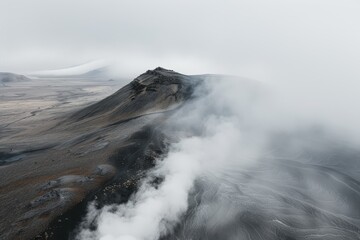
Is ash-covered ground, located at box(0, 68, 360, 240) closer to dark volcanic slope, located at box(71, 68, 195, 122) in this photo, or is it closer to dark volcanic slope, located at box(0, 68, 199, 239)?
dark volcanic slope, located at box(0, 68, 199, 239)

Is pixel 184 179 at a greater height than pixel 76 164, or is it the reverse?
pixel 184 179

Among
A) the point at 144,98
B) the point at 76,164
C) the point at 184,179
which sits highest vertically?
the point at 144,98

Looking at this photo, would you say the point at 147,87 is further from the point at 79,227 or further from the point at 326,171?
the point at 79,227

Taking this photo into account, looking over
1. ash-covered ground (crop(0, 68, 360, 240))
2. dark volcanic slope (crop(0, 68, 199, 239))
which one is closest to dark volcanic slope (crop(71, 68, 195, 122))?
dark volcanic slope (crop(0, 68, 199, 239))

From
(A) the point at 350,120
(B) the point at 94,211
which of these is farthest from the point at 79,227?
(A) the point at 350,120

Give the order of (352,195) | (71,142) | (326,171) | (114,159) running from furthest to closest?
(71,142) < (326,171) < (114,159) < (352,195)

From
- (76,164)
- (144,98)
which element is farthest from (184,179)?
(144,98)

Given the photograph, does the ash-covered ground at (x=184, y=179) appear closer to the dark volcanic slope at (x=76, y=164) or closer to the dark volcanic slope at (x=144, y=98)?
the dark volcanic slope at (x=76, y=164)

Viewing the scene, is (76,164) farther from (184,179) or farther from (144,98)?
(144,98)
